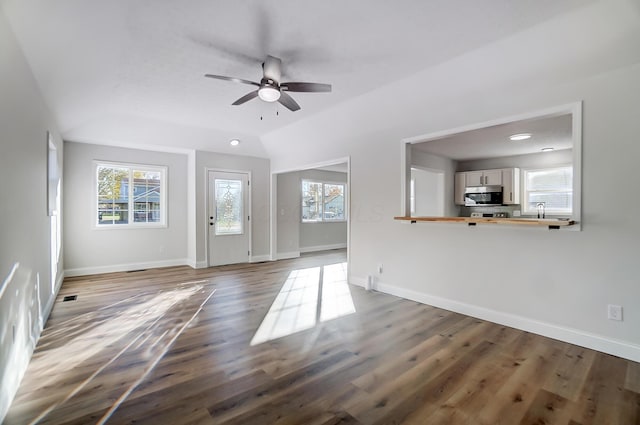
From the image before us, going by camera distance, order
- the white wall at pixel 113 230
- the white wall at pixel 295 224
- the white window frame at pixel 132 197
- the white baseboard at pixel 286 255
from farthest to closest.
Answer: the white wall at pixel 295 224, the white baseboard at pixel 286 255, the white window frame at pixel 132 197, the white wall at pixel 113 230

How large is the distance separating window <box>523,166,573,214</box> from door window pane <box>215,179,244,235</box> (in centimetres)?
608

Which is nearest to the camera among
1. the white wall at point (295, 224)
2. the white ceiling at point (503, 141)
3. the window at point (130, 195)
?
the white ceiling at point (503, 141)

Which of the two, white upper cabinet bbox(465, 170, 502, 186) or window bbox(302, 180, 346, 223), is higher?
white upper cabinet bbox(465, 170, 502, 186)

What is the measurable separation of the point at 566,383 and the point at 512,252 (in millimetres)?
1377

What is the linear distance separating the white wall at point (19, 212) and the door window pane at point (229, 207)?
3488 mm

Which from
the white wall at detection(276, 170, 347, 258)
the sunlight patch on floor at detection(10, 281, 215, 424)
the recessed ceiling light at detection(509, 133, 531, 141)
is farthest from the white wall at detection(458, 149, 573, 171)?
the sunlight patch on floor at detection(10, 281, 215, 424)

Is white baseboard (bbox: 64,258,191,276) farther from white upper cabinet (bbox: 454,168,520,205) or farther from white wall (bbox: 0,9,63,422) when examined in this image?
white upper cabinet (bbox: 454,168,520,205)

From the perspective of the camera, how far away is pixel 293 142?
614 centimetres

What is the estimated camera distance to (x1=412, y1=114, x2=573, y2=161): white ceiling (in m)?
4.21

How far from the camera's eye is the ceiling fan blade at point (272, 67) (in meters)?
2.97

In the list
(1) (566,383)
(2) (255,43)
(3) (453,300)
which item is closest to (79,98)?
(2) (255,43)

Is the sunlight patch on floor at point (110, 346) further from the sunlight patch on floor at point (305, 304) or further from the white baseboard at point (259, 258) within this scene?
the white baseboard at point (259, 258)

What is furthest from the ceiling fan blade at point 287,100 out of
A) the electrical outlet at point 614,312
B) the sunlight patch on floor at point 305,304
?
the electrical outlet at point 614,312

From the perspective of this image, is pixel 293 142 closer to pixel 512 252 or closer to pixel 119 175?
pixel 119 175
